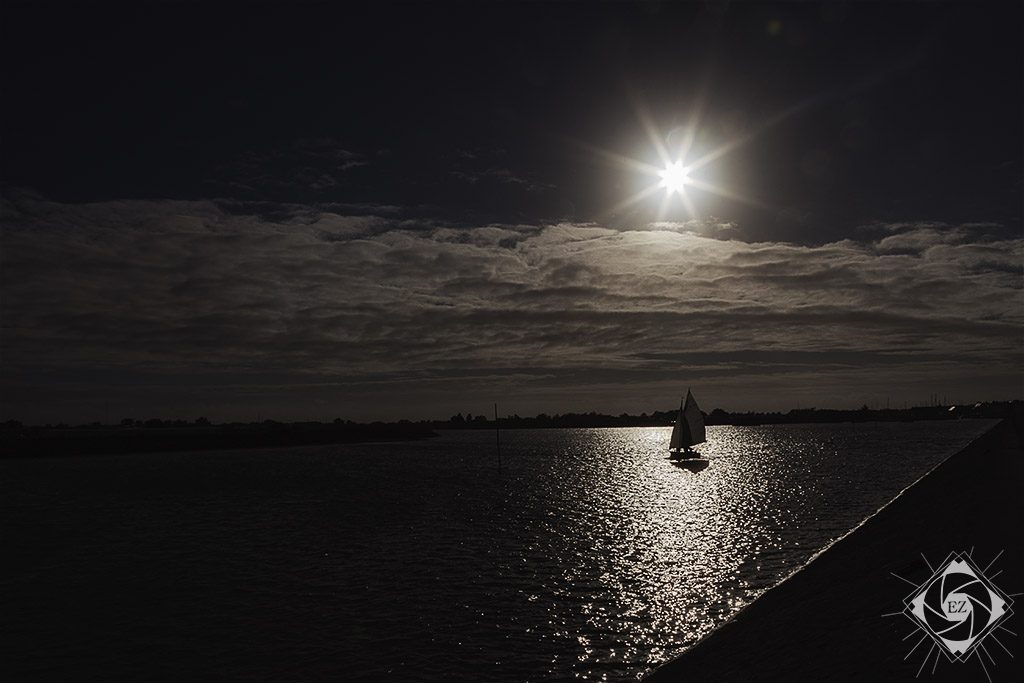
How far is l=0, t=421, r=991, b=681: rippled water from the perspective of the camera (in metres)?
23.1

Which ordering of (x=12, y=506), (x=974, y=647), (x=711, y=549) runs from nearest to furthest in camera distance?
(x=974, y=647), (x=711, y=549), (x=12, y=506)

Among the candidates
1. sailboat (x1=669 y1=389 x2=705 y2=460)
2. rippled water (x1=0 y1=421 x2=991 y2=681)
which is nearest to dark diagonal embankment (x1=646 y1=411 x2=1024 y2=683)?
rippled water (x1=0 y1=421 x2=991 y2=681)

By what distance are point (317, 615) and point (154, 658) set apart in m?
6.13

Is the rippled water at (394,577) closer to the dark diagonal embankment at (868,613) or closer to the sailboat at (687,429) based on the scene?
the dark diagonal embankment at (868,613)

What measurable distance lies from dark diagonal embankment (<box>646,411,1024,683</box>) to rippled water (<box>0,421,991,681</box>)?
2780 mm

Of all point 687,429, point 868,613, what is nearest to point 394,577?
point 868,613

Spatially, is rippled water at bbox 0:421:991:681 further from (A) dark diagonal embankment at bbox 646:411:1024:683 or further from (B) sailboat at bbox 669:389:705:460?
(B) sailboat at bbox 669:389:705:460

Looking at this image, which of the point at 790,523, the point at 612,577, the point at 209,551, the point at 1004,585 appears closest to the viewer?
the point at 1004,585

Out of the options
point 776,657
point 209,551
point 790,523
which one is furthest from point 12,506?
point 776,657

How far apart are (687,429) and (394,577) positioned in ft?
343

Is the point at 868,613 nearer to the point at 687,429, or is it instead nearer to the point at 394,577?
the point at 394,577

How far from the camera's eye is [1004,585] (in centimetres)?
1472

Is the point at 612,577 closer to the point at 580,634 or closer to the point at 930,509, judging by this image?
the point at 580,634

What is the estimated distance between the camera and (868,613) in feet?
55.3
